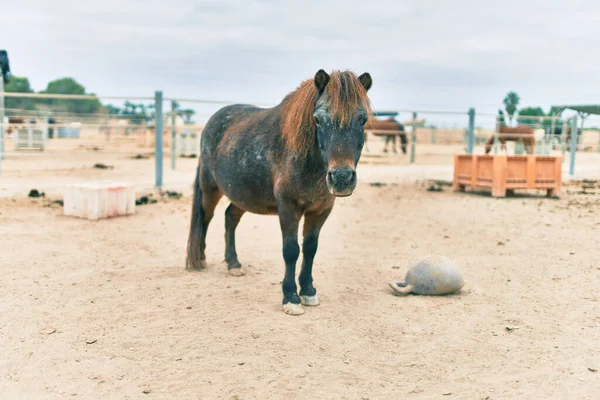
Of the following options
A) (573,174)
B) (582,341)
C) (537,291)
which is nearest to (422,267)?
(537,291)

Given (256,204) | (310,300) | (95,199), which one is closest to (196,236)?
(256,204)

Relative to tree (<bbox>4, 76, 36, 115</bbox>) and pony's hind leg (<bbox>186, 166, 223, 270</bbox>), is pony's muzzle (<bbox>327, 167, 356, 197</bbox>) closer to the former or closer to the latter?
pony's hind leg (<bbox>186, 166, 223, 270</bbox>)

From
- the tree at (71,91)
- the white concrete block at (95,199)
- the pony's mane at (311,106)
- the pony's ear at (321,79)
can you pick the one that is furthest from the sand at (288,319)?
the tree at (71,91)

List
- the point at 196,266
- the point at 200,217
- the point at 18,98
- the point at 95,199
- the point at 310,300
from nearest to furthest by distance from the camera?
the point at 310,300 < the point at 196,266 < the point at 200,217 < the point at 95,199 < the point at 18,98

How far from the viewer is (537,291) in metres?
4.51

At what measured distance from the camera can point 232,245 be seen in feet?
17.1

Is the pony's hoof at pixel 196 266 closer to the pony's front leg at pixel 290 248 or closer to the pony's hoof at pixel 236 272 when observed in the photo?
the pony's hoof at pixel 236 272

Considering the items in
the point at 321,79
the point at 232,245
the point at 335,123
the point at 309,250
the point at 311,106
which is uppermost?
the point at 321,79

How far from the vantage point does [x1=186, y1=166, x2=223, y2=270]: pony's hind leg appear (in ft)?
17.0

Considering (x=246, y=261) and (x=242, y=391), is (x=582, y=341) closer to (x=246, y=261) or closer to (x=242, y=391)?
(x=242, y=391)

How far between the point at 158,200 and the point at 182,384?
628 centimetres

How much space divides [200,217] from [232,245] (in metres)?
0.42

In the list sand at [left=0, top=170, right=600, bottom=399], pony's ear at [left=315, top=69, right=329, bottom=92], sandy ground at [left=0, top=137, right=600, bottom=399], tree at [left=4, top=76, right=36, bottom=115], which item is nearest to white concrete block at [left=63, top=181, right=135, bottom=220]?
sandy ground at [left=0, top=137, right=600, bottom=399]

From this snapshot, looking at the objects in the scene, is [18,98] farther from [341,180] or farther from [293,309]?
[341,180]
